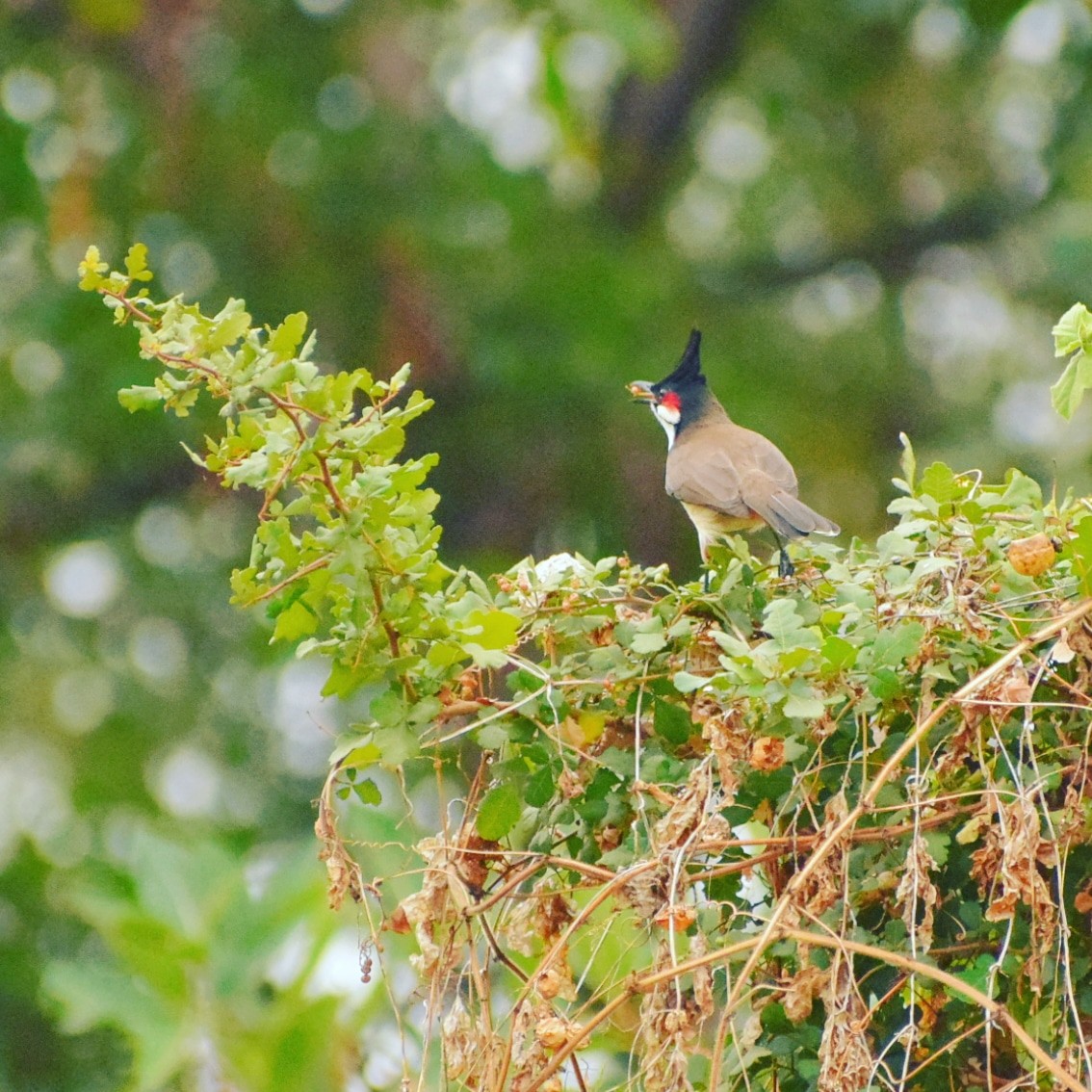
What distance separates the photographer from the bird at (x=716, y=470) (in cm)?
Answer: 296

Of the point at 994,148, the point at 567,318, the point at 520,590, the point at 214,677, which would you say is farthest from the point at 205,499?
the point at 520,590

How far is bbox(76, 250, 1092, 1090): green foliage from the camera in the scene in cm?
165

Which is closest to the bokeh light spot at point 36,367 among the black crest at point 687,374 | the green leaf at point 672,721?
the black crest at point 687,374

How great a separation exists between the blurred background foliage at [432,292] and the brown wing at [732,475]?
3.11 metres

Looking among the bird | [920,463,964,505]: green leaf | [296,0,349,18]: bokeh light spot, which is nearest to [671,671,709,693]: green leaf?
[920,463,964,505]: green leaf

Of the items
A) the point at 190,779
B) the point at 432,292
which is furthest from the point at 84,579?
the point at 432,292

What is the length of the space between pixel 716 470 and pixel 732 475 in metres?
0.05

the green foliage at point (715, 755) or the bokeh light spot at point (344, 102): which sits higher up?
the bokeh light spot at point (344, 102)

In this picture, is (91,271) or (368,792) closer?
(91,271)

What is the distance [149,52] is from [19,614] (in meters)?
2.45

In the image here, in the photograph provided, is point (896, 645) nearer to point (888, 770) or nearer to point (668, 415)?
point (888, 770)

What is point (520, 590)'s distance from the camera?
191cm

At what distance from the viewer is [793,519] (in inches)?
115

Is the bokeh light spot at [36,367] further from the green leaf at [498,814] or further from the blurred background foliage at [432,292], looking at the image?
the green leaf at [498,814]
